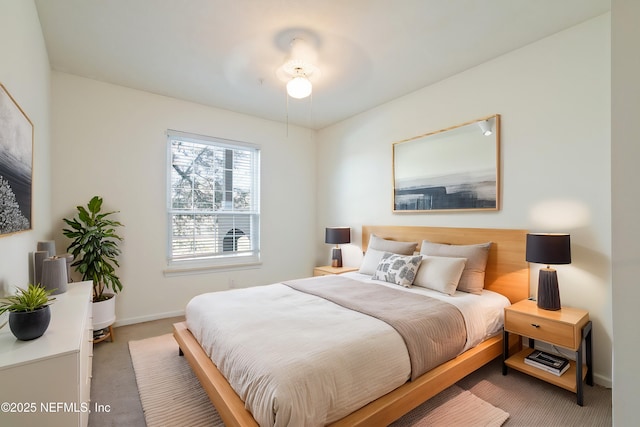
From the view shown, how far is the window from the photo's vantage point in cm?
383

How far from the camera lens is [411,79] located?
128 inches

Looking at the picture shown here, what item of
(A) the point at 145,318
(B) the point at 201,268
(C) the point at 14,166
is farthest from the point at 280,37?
(A) the point at 145,318

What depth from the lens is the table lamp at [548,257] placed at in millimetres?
2148

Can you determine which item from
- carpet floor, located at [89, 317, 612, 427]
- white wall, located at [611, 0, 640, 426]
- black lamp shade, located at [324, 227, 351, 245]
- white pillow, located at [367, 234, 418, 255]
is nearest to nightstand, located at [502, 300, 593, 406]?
carpet floor, located at [89, 317, 612, 427]

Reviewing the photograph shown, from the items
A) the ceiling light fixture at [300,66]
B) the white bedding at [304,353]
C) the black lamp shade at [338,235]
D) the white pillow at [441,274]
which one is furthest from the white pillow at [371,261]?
the ceiling light fixture at [300,66]

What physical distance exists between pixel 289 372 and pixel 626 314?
1306 mm

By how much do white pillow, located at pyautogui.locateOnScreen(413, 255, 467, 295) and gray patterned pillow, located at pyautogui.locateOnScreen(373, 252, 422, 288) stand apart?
8 centimetres

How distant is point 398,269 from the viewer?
2.95 meters

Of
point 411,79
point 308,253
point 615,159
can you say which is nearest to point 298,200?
point 308,253

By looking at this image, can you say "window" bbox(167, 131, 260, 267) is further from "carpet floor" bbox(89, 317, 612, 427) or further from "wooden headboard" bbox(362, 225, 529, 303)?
"wooden headboard" bbox(362, 225, 529, 303)

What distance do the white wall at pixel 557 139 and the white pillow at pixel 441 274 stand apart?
59cm

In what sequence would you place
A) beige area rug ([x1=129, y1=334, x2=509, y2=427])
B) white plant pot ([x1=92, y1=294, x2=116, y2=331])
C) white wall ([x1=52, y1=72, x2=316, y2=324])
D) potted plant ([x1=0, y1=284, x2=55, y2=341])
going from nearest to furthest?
1. potted plant ([x1=0, y1=284, x2=55, y2=341])
2. beige area rug ([x1=129, y1=334, x2=509, y2=427])
3. white plant pot ([x1=92, y1=294, x2=116, y2=331])
4. white wall ([x1=52, y1=72, x2=316, y2=324])

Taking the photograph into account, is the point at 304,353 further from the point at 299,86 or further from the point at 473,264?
the point at 299,86

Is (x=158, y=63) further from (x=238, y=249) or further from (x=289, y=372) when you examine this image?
(x=289, y=372)
